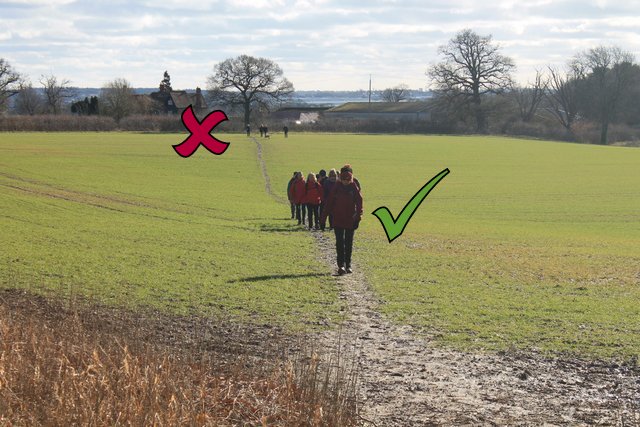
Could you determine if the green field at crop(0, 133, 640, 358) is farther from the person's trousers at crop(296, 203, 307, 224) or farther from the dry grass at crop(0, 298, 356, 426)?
the dry grass at crop(0, 298, 356, 426)

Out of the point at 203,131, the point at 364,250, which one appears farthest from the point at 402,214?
the point at 364,250

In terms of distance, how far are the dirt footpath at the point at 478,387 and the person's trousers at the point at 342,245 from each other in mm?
4976

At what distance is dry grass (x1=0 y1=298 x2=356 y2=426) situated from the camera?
1016 cm

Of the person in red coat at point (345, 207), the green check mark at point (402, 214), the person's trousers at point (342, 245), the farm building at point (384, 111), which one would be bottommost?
the person's trousers at point (342, 245)

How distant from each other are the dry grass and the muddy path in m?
0.60

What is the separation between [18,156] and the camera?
60062 millimetres

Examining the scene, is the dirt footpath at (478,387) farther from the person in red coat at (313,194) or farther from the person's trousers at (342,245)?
the person in red coat at (313,194)

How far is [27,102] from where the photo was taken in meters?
130

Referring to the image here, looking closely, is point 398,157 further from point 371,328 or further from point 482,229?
point 371,328

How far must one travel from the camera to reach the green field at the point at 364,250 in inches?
632

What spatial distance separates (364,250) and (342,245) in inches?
189

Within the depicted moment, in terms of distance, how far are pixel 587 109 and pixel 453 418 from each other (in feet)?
416

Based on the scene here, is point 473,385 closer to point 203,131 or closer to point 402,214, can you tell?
point 402,214

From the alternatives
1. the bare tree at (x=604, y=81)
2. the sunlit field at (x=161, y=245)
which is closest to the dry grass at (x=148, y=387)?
the sunlit field at (x=161, y=245)
